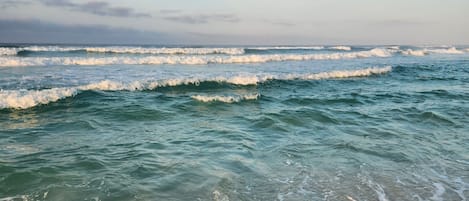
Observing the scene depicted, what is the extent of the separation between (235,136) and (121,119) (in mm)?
2948

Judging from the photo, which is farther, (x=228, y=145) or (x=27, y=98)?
(x=27, y=98)

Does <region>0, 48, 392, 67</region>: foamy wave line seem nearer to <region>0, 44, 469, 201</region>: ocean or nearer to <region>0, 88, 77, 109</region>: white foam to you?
<region>0, 44, 469, 201</region>: ocean

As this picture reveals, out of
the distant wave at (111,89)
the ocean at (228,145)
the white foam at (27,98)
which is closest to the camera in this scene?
the ocean at (228,145)

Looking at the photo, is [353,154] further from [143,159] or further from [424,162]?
[143,159]

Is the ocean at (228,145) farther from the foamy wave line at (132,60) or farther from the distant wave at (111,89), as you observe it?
the foamy wave line at (132,60)

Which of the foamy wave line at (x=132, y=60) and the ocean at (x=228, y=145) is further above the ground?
the foamy wave line at (x=132, y=60)

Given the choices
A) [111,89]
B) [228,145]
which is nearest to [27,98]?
[111,89]

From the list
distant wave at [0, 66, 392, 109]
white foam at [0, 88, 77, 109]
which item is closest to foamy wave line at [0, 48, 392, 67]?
distant wave at [0, 66, 392, 109]

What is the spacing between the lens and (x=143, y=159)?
612 cm

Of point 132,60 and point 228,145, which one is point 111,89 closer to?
point 228,145

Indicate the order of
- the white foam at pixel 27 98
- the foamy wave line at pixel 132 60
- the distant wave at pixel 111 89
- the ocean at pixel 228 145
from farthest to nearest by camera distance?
the foamy wave line at pixel 132 60 → the distant wave at pixel 111 89 → the white foam at pixel 27 98 → the ocean at pixel 228 145

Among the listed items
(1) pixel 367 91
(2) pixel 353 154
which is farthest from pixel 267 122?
(1) pixel 367 91

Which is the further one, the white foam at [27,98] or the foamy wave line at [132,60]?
the foamy wave line at [132,60]

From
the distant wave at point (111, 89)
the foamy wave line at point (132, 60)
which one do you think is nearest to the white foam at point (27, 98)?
the distant wave at point (111, 89)
